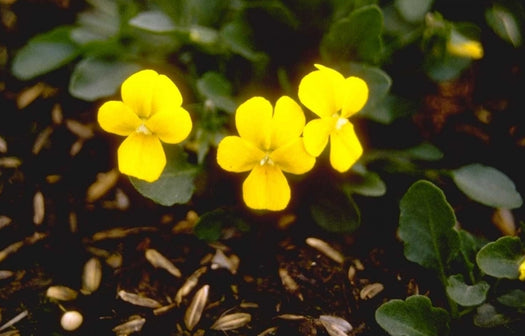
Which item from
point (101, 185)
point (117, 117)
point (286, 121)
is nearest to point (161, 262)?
point (101, 185)

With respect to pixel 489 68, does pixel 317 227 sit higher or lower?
lower

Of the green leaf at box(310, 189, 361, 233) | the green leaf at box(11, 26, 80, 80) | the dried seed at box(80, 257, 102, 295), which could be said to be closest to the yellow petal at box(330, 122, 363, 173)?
the green leaf at box(310, 189, 361, 233)

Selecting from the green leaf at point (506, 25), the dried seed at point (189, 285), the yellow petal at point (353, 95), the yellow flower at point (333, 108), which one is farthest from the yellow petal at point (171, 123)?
the green leaf at point (506, 25)

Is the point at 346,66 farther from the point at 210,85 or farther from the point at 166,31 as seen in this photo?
the point at 166,31

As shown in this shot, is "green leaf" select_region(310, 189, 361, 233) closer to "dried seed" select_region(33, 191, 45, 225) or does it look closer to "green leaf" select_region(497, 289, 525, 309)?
"green leaf" select_region(497, 289, 525, 309)

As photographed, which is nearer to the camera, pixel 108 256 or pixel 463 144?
pixel 108 256

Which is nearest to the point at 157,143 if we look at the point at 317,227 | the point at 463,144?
the point at 317,227

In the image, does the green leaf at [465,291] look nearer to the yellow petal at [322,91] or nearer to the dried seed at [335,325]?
the dried seed at [335,325]
